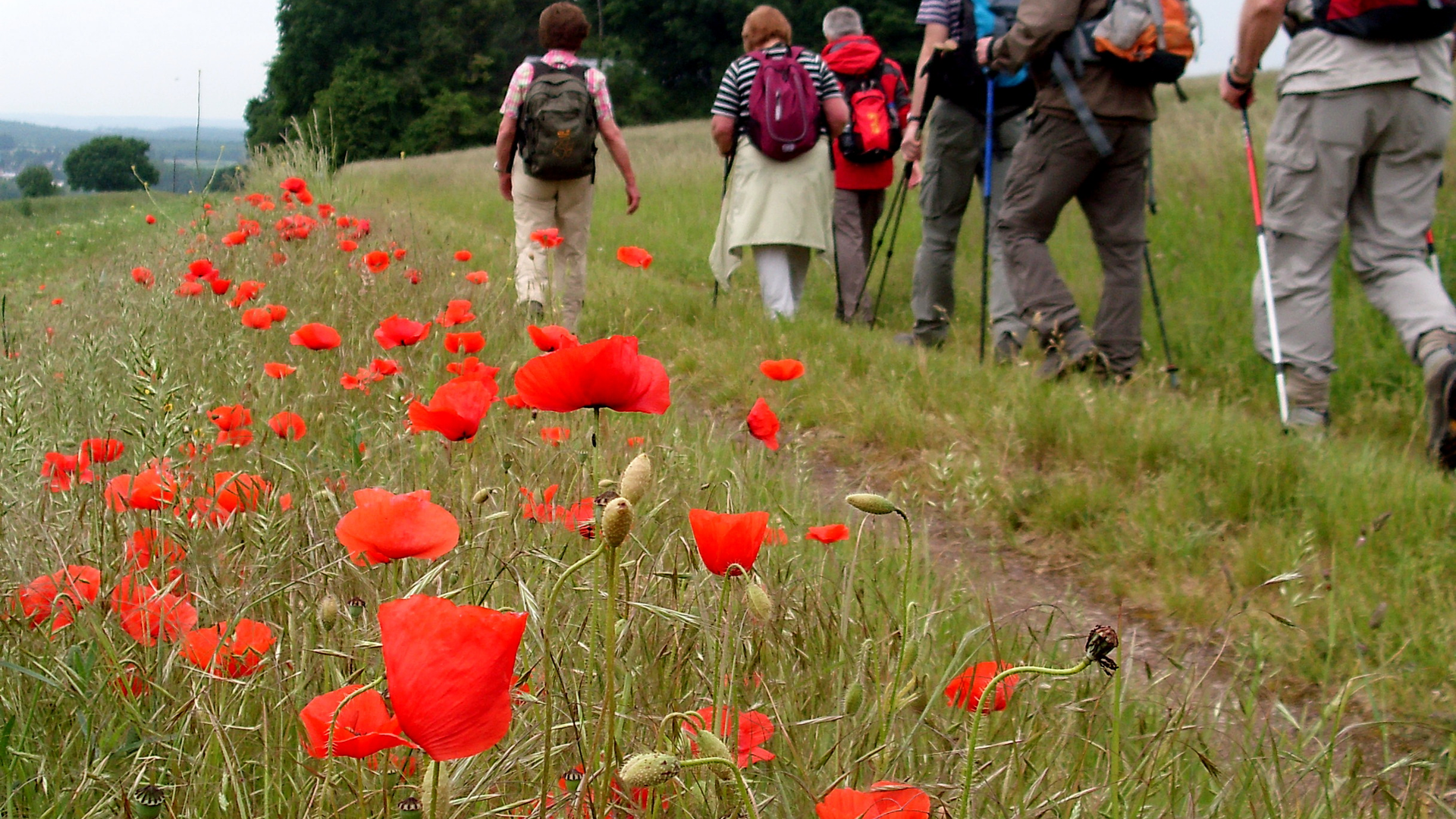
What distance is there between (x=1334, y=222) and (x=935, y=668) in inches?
118

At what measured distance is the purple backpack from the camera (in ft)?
17.9

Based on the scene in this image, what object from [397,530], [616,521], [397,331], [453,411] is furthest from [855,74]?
[616,521]

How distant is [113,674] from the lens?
1189 mm

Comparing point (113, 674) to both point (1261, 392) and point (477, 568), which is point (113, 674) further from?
point (1261, 392)

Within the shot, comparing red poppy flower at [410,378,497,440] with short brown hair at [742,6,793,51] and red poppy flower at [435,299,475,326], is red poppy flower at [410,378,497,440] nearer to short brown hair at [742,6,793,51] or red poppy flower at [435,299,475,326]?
red poppy flower at [435,299,475,326]

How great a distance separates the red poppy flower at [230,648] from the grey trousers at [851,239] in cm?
522

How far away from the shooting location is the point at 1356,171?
12.4ft

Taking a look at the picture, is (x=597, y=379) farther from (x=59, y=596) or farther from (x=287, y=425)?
(x=287, y=425)

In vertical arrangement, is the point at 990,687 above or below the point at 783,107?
below

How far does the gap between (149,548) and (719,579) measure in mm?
775

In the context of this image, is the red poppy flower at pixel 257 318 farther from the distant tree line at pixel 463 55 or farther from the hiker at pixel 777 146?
the distant tree line at pixel 463 55

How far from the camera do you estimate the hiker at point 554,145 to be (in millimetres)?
5059

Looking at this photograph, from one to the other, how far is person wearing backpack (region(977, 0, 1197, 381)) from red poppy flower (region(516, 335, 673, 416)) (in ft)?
10.7

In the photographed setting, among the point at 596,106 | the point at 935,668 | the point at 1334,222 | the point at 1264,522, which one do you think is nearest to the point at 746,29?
the point at 596,106
